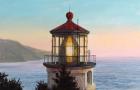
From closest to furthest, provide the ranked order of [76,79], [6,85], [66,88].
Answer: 1. [66,88]
2. [76,79]
3. [6,85]

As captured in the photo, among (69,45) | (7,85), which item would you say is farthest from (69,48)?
(7,85)

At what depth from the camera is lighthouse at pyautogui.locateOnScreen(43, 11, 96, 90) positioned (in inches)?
833

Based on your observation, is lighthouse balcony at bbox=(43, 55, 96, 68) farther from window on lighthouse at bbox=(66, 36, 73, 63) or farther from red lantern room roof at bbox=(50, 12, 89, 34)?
red lantern room roof at bbox=(50, 12, 89, 34)

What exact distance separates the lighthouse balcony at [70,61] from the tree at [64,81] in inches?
29.5

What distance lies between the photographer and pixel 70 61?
70.0 feet

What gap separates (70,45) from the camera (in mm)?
21297

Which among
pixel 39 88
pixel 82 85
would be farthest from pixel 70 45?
pixel 39 88

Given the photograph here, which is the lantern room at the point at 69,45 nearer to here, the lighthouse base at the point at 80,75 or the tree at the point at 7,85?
the lighthouse base at the point at 80,75

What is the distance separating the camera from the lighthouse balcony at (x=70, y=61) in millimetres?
21092

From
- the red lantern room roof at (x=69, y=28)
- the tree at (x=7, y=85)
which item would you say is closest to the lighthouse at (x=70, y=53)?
the red lantern room roof at (x=69, y=28)

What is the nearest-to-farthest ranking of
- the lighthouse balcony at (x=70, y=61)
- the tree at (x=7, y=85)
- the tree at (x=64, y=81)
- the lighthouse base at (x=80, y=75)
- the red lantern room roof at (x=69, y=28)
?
1. the tree at (x=64, y=81)
2. the lighthouse base at (x=80, y=75)
3. the lighthouse balcony at (x=70, y=61)
4. the red lantern room roof at (x=69, y=28)
5. the tree at (x=7, y=85)

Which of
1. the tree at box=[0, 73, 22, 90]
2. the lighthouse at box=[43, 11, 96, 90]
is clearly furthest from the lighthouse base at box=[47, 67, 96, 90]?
the tree at box=[0, 73, 22, 90]

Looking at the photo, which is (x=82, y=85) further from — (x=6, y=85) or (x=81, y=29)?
(x=6, y=85)

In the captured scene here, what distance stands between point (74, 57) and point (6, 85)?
4.70 m
